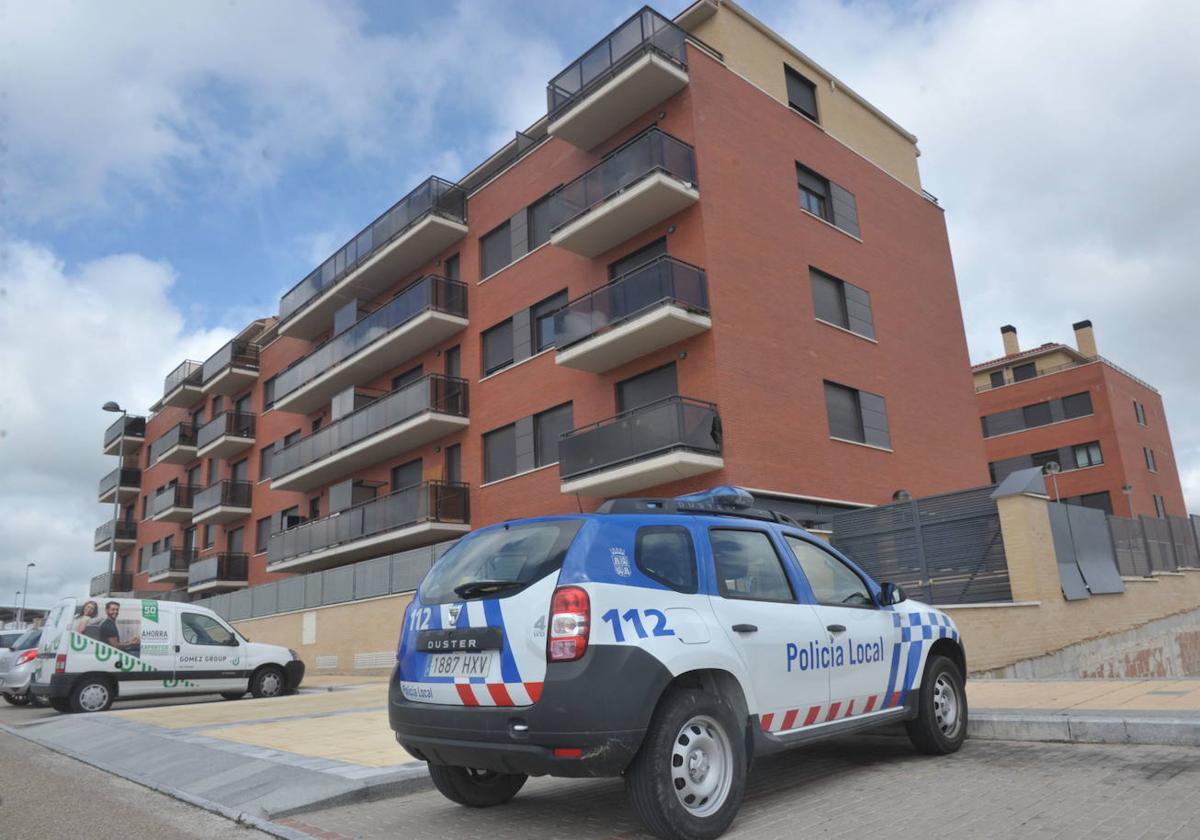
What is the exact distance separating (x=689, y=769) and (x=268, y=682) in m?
13.7

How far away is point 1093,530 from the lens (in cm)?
1485

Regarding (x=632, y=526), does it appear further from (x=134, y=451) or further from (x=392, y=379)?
(x=134, y=451)

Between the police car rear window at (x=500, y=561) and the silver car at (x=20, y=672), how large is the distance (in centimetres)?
1326

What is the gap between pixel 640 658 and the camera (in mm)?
4227

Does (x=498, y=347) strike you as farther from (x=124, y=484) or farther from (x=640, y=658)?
(x=124, y=484)

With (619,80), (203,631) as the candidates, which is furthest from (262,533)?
(619,80)

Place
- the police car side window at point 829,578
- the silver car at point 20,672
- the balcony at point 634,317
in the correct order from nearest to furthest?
the police car side window at point 829,578 < the silver car at point 20,672 < the balcony at point 634,317

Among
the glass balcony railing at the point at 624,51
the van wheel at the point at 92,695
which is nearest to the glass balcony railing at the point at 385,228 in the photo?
the glass balcony railing at the point at 624,51

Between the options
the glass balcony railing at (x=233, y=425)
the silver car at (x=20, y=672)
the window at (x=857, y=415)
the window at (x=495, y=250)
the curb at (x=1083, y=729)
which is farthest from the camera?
the glass balcony railing at (x=233, y=425)

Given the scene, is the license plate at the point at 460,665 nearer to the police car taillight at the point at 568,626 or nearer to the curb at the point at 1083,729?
the police car taillight at the point at 568,626

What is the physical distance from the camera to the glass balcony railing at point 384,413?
23500 mm

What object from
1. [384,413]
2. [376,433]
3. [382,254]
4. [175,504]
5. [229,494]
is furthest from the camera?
[175,504]

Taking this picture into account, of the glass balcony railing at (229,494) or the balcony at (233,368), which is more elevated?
the balcony at (233,368)

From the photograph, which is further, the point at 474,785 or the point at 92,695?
the point at 92,695
